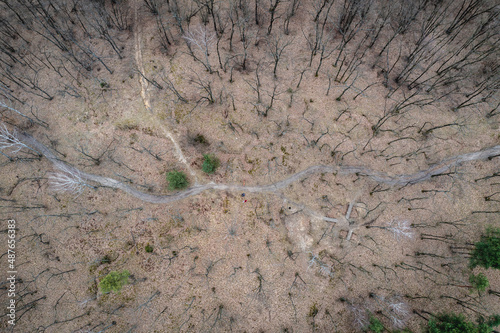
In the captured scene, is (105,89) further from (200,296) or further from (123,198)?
(200,296)

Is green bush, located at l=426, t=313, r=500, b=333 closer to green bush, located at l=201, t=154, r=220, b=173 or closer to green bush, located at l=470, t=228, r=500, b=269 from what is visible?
green bush, located at l=470, t=228, r=500, b=269

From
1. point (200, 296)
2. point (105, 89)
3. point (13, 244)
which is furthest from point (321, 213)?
point (13, 244)

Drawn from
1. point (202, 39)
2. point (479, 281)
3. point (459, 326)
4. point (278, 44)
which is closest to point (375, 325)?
point (459, 326)

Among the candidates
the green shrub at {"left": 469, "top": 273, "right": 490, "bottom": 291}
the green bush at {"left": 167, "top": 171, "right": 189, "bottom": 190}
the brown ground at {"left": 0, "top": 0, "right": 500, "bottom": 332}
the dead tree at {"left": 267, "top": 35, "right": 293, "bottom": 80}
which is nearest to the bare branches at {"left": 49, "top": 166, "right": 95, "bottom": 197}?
the brown ground at {"left": 0, "top": 0, "right": 500, "bottom": 332}

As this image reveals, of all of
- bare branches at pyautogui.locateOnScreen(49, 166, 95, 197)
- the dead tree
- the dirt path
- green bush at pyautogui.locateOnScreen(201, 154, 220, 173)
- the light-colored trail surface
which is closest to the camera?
green bush at pyautogui.locateOnScreen(201, 154, 220, 173)

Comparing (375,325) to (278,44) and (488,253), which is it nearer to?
(488,253)

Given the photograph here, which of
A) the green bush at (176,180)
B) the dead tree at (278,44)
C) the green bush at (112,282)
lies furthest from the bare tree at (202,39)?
the green bush at (112,282)

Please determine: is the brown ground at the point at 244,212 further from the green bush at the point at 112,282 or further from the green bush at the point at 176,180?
the green bush at the point at 112,282
